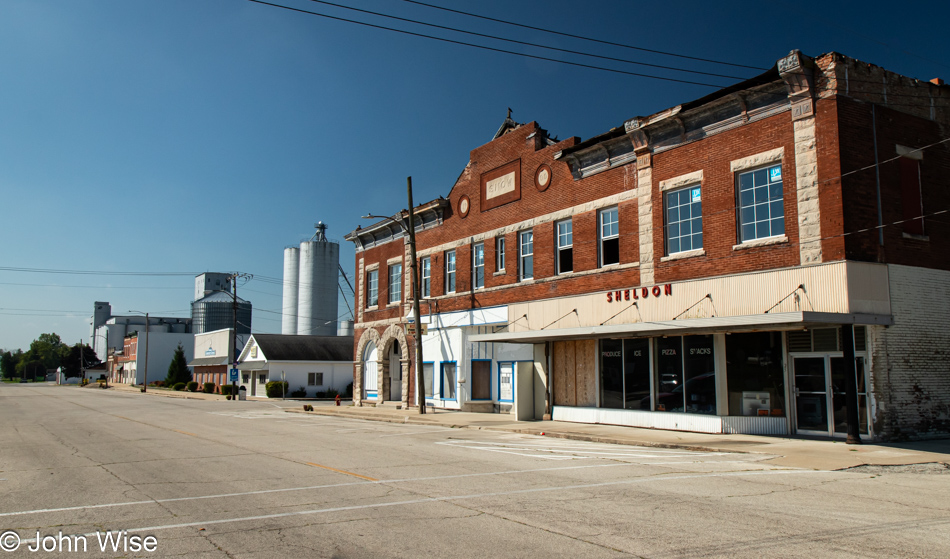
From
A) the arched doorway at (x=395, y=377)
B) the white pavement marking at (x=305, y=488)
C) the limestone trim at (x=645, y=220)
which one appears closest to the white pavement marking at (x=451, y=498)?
the white pavement marking at (x=305, y=488)

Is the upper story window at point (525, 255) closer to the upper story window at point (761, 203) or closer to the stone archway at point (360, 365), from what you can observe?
the upper story window at point (761, 203)

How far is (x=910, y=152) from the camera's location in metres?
18.1

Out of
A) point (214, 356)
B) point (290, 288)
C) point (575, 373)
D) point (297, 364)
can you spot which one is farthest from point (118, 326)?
point (575, 373)

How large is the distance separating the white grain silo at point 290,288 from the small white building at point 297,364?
31730mm

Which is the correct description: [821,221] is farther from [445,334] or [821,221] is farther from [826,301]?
[445,334]

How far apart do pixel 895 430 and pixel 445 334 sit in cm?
1956

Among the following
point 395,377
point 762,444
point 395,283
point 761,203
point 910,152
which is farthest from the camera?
point 395,377

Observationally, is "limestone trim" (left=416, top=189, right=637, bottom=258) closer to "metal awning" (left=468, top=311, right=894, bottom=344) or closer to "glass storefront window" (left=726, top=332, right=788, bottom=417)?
"metal awning" (left=468, top=311, right=894, bottom=344)

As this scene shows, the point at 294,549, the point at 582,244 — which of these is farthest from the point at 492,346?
the point at 294,549

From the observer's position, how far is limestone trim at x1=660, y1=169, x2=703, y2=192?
20375 millimetres

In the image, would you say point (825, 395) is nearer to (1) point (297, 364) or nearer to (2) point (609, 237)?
(2) point (609, 237)

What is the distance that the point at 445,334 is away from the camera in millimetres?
32031

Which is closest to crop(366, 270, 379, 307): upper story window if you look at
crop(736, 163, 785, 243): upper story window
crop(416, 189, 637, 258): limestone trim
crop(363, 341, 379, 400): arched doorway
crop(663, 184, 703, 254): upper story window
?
crop(363, 341, 379, 400): arched doorway

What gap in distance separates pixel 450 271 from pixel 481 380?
18.6 feet
